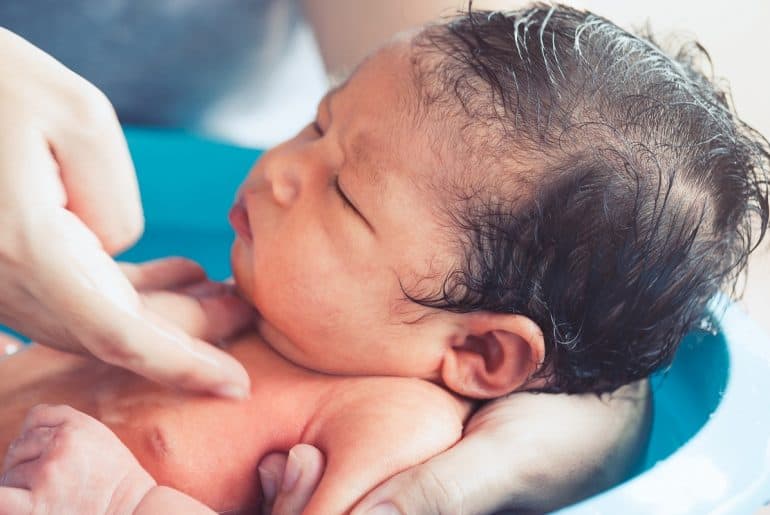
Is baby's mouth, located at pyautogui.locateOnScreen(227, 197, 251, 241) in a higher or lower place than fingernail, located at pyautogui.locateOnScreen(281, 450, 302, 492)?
higher

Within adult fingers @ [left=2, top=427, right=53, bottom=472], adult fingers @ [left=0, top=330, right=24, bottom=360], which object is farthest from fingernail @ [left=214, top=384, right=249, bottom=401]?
adult fingers @ [left=0, top=330, right=24, bottom=360]

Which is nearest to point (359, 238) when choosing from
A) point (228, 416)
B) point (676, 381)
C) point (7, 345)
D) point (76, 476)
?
point (228, 416)

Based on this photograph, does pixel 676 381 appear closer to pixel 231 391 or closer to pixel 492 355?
pixel 492 355

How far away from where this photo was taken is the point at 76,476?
2.19ft

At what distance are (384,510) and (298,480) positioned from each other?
9 cm

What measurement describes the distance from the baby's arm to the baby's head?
20 cm

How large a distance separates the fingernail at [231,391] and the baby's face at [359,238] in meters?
0.08

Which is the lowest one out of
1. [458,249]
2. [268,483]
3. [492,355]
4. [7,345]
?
[7,345]

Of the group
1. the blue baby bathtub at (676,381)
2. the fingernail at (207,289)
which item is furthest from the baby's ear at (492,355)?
the fingernail at (207,289)

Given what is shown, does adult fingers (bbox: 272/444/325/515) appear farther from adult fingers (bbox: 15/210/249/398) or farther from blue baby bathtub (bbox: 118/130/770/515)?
blue baby bathtub (bbox: 118/130/770/515)

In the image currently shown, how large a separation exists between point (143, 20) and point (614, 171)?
898 mm

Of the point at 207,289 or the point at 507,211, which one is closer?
the point at 507,211

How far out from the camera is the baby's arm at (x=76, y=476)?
0.65m

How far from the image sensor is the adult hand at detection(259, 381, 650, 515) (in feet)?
2.31
